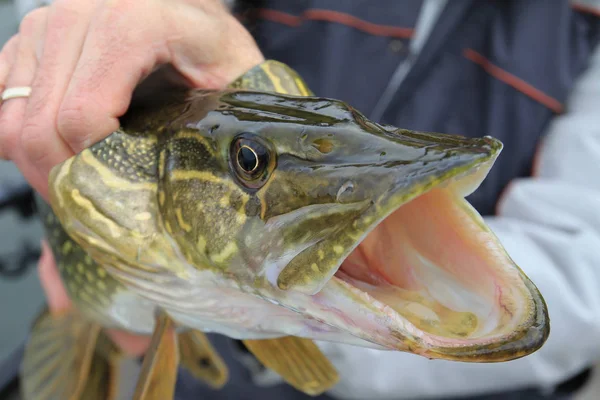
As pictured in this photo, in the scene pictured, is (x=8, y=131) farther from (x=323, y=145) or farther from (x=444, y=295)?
(x=444, y=295)

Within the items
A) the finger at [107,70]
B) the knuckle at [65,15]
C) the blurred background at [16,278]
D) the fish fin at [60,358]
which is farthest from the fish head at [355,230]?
the blurred background at [16,278]

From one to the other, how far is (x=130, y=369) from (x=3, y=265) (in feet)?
4.73

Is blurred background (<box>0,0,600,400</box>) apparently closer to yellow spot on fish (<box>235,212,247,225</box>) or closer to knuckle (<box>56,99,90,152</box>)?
knuckle (<box>56,99,90,152</box>)

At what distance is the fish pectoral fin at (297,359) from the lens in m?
0.65

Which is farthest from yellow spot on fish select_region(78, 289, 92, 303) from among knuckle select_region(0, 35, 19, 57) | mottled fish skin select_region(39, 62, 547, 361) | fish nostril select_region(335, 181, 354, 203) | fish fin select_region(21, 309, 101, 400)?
fish nostril select_region(335, 181, 354, 203)

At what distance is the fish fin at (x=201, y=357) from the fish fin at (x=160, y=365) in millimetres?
236

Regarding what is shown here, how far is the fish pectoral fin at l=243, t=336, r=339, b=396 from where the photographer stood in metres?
0.65

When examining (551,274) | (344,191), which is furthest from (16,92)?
(551,274)

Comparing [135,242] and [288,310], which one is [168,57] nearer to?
[135,242]

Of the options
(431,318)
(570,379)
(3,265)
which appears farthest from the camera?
(3,265)

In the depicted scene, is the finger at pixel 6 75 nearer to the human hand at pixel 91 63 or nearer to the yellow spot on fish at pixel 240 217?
the human hand at pixel 91 63

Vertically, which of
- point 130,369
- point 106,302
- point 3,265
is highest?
point 106,302

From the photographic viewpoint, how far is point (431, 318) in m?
0.40

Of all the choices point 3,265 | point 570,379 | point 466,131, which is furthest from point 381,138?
point 3,265
